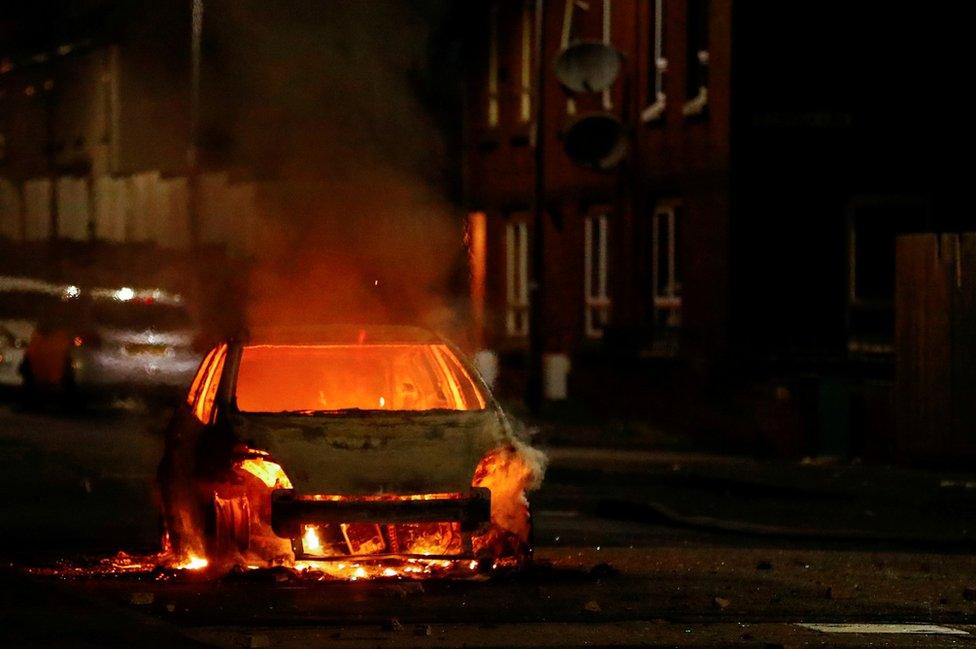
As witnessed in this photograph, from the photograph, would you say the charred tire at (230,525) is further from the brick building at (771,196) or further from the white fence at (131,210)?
the white fence at (131,210)

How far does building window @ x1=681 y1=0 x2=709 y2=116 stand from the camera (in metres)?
26.8

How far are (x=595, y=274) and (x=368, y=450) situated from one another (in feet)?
66.9

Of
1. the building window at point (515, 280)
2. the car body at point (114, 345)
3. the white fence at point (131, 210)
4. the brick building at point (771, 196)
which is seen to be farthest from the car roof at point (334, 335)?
the white fence at point (131, 210)

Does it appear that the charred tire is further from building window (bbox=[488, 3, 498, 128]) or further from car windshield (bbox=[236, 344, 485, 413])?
building window (bbox=[488, 3, 498, 128])

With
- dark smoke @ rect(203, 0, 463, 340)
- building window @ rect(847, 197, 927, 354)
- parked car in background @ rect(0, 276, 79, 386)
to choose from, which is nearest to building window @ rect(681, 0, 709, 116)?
building window @ rect(847, 197, 927, 354)

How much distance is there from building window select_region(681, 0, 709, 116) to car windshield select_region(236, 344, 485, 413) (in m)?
15.1

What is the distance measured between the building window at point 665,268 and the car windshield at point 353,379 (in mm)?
15950

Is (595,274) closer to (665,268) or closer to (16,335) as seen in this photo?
(665,268)

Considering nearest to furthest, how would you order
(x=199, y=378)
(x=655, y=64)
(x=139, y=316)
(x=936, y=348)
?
(x=199, y=378) → (x=936, y=348) → (x=139, y=316) → (x=655, y=64)

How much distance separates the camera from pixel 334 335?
1172cm

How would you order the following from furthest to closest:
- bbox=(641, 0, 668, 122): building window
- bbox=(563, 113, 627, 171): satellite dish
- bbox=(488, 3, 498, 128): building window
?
bbox=(488, 3, 498, 128): building window, bbox=(641, 0, 668, 122): building window, bbox=(563, 113, 627, 171): satellite dish

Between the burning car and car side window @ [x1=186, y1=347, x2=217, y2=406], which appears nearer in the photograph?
the burning car

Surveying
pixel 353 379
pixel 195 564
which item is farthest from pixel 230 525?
pixel 353 379

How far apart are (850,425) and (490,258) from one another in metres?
13.0
